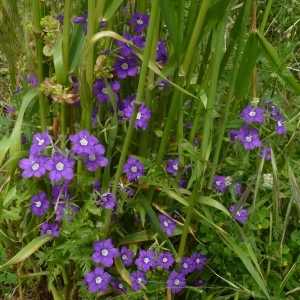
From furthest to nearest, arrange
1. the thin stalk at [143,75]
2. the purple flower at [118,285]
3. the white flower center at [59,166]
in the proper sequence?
the purple flower at [118,285], the white flower center at [59,166], the thin stalk at [143,75]

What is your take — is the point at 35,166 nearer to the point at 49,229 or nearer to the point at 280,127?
the point at 49,229

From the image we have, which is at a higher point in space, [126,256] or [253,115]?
[253,115]

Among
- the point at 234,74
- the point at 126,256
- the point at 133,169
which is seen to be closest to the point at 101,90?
the point at 133,169

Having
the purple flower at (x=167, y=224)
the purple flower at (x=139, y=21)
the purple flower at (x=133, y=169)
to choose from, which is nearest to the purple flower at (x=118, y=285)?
the purple flower at (x=167, y=224)

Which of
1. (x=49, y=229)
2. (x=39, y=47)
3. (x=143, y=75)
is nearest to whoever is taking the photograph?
(x=143, y=75)

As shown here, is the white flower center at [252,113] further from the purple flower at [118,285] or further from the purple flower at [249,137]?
the purple flower at [118,285]

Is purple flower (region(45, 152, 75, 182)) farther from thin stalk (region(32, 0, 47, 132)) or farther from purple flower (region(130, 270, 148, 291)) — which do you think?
purple flower (region(130, 270, 148, 291))
